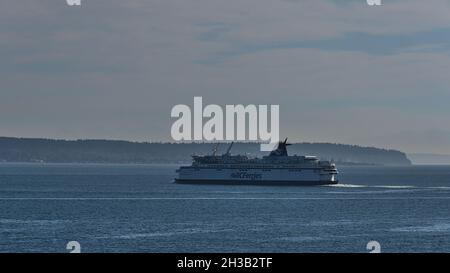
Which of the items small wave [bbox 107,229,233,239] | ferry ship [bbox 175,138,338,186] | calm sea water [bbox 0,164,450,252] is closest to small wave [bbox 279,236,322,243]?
calm sea water [bbox 0,164,450,252]

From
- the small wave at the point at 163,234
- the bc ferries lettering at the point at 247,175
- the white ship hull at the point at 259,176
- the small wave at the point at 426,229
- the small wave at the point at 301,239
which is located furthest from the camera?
the bc ferries lettering at the point at 247,175

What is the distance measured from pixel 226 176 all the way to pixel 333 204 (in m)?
51.6

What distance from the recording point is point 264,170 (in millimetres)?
144625

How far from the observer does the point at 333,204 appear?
97250 millimetres

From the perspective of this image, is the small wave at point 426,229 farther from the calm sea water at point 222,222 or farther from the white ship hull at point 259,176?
the white ship hull at point 259,176

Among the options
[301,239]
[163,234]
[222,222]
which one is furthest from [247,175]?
[301,239]

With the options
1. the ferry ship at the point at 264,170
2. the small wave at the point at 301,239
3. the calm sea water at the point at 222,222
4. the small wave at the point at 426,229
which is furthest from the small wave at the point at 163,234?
the ferry ship at the point at 264,170

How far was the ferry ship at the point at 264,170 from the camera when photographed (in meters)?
142

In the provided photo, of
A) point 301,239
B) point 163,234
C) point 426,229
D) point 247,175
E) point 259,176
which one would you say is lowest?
point 426,229

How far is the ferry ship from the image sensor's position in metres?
142

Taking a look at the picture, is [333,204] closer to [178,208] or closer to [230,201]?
[230,201]

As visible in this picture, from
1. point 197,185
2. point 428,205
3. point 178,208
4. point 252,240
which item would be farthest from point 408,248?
point 197,185

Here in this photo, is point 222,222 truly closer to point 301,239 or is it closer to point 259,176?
point 301,239
